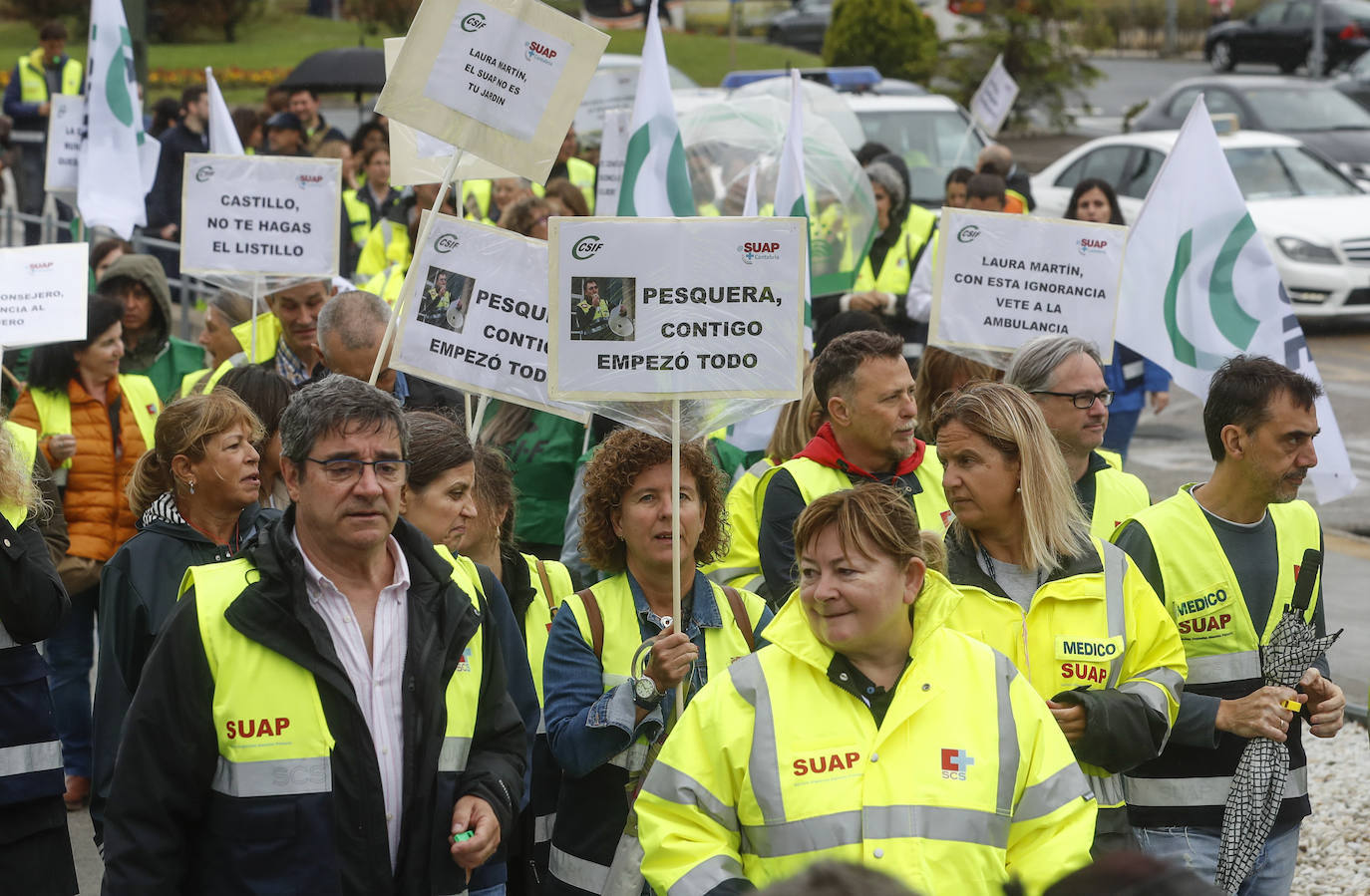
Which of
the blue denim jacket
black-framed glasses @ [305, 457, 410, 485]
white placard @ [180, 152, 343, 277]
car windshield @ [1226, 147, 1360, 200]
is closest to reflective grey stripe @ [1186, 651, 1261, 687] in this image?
the blue denim jacket

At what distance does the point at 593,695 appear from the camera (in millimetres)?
4297

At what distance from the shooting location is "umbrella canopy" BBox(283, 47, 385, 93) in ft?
70.0

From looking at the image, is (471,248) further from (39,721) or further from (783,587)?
(39,721)

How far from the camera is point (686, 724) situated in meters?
3.54

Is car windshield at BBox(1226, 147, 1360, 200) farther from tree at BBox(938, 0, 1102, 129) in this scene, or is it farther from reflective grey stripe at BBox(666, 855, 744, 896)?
reflective grey stripe at BBox(666, 855, 744, 896)

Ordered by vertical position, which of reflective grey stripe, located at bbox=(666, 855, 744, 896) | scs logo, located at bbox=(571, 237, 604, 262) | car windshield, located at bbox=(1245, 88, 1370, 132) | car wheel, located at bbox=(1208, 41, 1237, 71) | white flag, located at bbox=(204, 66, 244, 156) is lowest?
car wheel, located at bbox=(1208, 41, 1237, 71)

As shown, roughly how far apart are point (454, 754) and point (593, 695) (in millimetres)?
552

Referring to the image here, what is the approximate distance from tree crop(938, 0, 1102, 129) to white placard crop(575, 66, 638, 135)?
14.4m

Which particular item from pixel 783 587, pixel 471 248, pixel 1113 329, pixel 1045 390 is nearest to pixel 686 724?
pixel 783 587

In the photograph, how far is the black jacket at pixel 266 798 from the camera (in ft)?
11.7

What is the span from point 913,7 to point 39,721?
89.6ft

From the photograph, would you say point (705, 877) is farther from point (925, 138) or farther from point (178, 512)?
point (925, 138)

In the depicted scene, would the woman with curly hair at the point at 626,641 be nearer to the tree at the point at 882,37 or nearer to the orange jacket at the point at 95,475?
the orange jacket at the point at 95,475

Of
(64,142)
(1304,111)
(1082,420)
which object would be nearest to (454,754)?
(1082,420)
